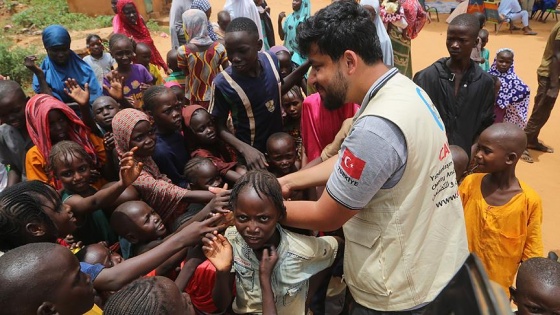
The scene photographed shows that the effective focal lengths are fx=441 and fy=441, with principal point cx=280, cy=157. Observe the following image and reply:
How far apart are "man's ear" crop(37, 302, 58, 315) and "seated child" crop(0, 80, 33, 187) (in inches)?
75.7

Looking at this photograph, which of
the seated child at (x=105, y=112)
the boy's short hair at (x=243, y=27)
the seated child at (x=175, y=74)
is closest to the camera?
the boy's short hair at (x=243, y=27)

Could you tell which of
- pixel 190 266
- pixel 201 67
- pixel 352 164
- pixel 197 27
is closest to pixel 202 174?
pixel 190 266

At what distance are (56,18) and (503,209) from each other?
12.5 m

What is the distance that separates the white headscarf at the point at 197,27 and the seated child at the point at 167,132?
2.08 m

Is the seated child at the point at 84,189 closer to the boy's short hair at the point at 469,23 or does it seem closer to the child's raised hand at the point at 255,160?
the child's raised hand at the point at 255,160

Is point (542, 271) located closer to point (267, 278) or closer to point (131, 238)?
point (267, 278)

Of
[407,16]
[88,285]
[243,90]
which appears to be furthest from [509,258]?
[407,16]

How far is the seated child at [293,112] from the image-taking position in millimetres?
3596

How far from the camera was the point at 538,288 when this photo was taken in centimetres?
198

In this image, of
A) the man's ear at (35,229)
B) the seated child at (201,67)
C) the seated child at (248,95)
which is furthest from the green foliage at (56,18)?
the man's ear at (35,229)

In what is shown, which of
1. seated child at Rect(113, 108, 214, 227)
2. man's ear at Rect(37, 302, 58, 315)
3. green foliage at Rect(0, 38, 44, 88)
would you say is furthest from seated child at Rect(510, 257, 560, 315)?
green foliage at Rect(0, 38, 44, 88)

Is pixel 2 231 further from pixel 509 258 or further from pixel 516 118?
pixel 516 118

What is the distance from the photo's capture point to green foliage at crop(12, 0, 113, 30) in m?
11.2

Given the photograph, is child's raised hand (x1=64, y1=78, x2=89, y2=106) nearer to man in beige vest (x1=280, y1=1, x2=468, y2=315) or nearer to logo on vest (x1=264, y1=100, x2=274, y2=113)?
logo on vest (x1=264, y1=100, x2=274, y2=113)
